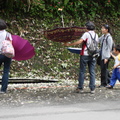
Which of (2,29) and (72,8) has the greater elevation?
(72,8)

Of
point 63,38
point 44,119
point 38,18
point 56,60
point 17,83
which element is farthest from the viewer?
point 38,18

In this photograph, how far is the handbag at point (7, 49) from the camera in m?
7.94

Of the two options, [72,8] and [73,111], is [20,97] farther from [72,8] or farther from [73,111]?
[72,8]

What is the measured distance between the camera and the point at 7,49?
7.93 metres

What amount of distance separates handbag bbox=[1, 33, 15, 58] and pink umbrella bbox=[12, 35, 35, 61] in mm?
312

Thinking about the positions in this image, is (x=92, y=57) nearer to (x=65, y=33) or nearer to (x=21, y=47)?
(x=65, y=33)

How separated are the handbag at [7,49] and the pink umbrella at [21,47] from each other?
1.02 ft

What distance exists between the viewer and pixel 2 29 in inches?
322

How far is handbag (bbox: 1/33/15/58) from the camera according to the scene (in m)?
7.94

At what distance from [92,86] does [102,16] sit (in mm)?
11007

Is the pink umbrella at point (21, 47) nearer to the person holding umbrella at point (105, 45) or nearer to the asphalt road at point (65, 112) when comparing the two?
the asphalt road at point (65, 112)

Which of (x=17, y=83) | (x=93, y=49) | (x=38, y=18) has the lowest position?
(x=17, y=83)

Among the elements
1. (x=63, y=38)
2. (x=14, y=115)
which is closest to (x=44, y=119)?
(x=14, y=115)

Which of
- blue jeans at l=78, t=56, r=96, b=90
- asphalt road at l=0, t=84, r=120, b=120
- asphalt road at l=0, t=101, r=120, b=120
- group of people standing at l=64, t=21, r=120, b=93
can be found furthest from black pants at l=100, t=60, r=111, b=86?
asphalt road at l=0, t=101, r=120, b=120
